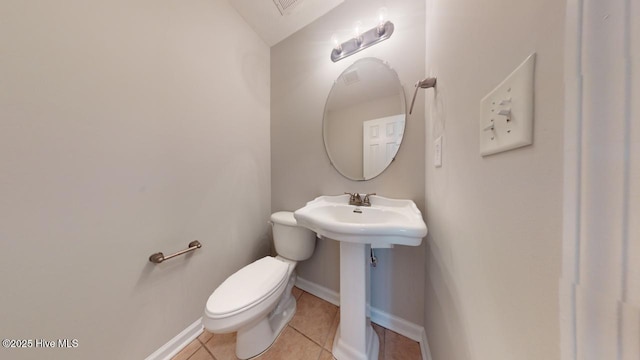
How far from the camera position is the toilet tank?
1.23 m

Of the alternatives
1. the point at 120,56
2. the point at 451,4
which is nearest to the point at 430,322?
the point at 451,4

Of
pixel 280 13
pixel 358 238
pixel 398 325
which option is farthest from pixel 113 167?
pixel 398 325

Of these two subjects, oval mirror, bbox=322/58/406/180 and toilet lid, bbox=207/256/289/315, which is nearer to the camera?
toilet lid, bbox=207/256/289/315

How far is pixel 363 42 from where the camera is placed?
1135 millimetres

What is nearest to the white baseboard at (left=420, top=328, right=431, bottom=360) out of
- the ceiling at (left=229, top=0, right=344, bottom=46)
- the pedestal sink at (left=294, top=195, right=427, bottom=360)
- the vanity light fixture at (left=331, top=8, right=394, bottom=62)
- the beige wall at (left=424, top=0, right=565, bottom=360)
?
the pedestal sink at (left=294, top=195, right=427, bottom=360)

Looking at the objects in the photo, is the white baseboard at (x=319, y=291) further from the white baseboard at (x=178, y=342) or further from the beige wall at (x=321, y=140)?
the white baseboard at (x=178, y=342)

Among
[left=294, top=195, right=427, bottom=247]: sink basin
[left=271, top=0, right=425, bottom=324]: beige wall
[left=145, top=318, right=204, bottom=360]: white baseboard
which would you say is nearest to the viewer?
[left=294, top=195, right=427, bottom=247]: sink basin

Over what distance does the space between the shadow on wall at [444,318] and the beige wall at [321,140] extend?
0.22 metres

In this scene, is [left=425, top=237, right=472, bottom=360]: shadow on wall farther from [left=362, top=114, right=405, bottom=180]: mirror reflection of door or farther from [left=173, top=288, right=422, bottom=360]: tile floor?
[left=362, top=114, right=405, bottom=180]: mirror reflection of door

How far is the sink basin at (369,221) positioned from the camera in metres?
0.68

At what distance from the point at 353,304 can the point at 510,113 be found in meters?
0.92

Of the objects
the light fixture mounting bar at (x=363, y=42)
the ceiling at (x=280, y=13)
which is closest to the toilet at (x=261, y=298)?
the light fixture mounting bar at (x=363, y=42)

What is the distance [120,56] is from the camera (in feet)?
2.57

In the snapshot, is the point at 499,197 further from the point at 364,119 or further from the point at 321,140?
the point at 321,140
